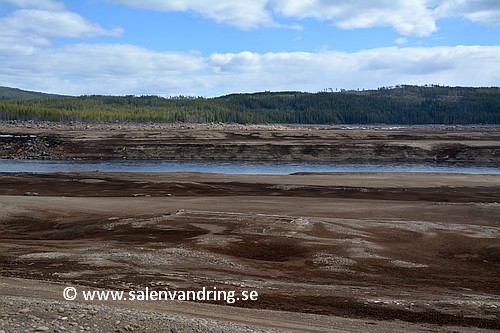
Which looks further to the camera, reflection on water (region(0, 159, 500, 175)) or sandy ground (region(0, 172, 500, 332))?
reflection on water (region(0, 159, 500, 175))

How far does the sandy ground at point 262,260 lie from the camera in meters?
13.3

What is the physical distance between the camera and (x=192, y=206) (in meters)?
33.9

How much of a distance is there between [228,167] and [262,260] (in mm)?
47660

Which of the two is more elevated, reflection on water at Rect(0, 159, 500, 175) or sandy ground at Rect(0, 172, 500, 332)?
reflection on water at Rect(0, 159, 500, 175)

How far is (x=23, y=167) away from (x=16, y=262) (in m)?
50.5

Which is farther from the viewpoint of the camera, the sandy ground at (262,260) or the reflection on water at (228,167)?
the reflection on water at (228,167)

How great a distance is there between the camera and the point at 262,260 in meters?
21.3

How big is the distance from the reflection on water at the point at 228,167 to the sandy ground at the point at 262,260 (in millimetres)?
23361

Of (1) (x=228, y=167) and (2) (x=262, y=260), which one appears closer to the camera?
(2) (x=262, y=260)

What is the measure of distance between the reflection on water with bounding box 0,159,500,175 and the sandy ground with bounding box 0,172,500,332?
2336cm

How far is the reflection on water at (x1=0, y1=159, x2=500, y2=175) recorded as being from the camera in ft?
211

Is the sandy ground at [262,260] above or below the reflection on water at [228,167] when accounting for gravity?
below

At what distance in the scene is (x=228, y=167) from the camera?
68.7 metres

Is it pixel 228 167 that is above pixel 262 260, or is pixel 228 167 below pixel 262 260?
above
